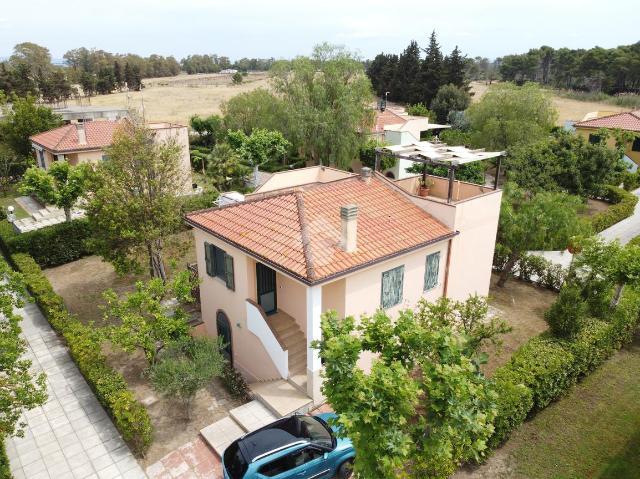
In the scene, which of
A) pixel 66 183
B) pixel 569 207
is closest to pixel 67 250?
pixel 66 183

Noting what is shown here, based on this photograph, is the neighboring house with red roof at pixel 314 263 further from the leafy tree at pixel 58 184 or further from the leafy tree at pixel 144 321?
the leafy tree at pixel 58 184

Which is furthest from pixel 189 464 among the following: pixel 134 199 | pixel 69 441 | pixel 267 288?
pixel 134 199

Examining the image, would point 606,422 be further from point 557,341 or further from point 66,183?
→ point 66,183

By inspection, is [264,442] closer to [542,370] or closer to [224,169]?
[542,370]

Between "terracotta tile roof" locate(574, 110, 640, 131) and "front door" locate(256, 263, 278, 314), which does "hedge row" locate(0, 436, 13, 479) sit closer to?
"front door" locate(256, 263, 278, 314)

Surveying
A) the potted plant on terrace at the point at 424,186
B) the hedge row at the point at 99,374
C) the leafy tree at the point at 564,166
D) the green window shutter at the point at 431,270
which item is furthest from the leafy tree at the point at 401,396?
the leafy tree at the point at 564,166

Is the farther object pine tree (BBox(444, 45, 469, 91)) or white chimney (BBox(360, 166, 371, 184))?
pine tree (BBox(444, 45, 469, 91))

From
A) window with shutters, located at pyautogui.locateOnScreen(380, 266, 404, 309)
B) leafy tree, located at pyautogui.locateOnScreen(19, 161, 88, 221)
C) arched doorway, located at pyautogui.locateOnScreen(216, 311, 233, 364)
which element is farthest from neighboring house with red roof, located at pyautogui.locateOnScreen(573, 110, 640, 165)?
leafy tree, located at pyautogui.locateOnScreen(19, 161, 88, 221)
